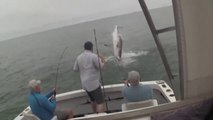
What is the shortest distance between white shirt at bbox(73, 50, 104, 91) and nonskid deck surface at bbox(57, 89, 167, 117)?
82 centimetres

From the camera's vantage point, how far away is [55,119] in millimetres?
4844

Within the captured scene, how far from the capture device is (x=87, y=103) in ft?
24.4

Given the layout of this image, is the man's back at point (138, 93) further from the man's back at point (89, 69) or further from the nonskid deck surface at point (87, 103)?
the nonskid deck surface at point (87, 103)

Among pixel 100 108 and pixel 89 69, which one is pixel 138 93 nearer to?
pixel 89 69

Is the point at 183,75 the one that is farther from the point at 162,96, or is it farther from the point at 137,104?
the point at 162,96

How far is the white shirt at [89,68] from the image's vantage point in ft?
19.8

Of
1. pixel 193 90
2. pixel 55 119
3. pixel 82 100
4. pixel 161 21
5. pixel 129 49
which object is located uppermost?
pixel 161 21

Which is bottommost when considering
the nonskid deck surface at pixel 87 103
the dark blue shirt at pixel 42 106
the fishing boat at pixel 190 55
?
the nonskid deck surface at pixel 87 103

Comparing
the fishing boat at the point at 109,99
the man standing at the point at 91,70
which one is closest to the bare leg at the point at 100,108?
the man standing at the point at 91,70

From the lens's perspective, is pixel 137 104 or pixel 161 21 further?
pixel 137 104

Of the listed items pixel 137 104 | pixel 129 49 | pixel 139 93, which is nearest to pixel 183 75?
pixel 137 104

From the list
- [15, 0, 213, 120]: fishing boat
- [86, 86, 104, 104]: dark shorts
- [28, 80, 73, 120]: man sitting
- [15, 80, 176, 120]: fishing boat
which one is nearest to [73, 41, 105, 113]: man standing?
[86, 86, 104, 104]: dark shorts

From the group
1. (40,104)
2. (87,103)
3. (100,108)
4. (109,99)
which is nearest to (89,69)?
(100,108)

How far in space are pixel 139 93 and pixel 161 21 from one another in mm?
1841
